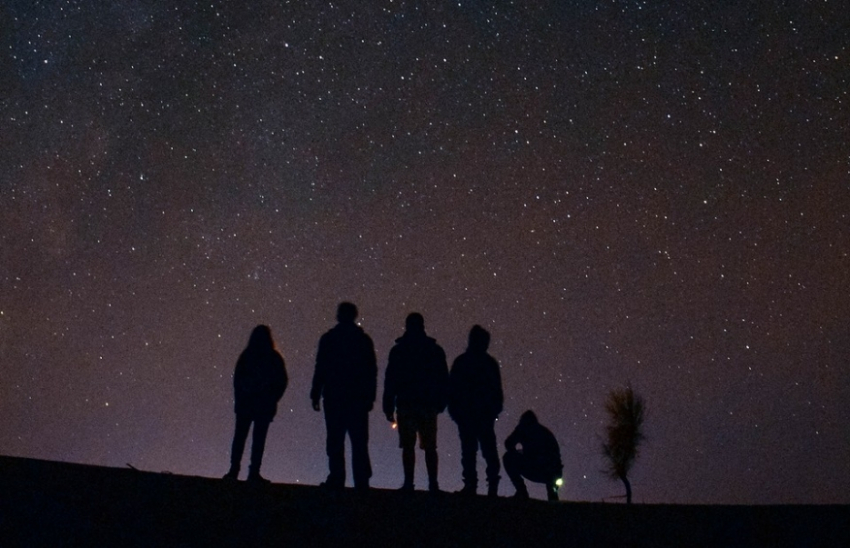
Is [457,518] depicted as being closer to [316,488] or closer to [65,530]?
[316,488]

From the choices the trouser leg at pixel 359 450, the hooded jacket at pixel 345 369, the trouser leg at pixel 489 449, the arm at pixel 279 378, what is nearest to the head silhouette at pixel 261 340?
the arm at pixel 279 378

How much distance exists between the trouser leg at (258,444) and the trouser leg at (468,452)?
6.42ft

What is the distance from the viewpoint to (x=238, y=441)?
8719mm

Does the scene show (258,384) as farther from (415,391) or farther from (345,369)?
(415,391)

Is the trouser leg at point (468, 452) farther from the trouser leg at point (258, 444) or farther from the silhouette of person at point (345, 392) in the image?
the trouser leg at point (258, 444)

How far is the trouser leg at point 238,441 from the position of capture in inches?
342

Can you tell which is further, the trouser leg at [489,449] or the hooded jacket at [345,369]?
the trouser leg at [489,449]

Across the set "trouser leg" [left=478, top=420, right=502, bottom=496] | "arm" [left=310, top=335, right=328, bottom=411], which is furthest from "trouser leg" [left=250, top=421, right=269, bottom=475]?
"trouser leg" [left=478, top=420, right=502, bottom=496]

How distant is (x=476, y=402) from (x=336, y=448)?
1.58 metres

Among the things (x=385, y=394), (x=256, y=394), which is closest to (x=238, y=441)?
(x=256, y=394)

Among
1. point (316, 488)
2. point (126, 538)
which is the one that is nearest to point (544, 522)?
point (316, 488)

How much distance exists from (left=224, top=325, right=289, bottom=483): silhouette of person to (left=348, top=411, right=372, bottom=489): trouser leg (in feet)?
2.91

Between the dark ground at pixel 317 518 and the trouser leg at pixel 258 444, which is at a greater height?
the trouser leg at pixel 258 444

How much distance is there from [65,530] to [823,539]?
534 centimetres
